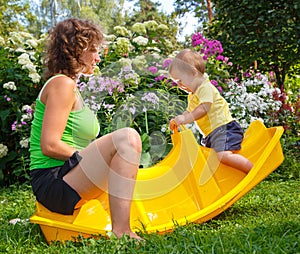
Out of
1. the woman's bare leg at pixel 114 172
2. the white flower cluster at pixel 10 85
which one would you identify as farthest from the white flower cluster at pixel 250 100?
the woman's bare leg at pixel 114 172

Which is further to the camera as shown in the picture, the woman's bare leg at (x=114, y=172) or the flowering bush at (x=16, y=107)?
the flowering bush at (x=16, y=107)

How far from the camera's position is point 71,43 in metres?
2.12

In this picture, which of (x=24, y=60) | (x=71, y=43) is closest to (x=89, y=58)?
Result: (x=71, y=43)

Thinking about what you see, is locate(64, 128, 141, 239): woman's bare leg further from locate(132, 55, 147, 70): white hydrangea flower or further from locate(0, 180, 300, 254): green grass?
locate(132, 55, 147, 70): white hydrangea flower

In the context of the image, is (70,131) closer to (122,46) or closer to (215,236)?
(215,236)

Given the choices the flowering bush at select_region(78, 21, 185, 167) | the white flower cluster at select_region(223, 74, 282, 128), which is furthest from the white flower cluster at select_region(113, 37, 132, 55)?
the white flower cluster at select_region(223, 74, 282, 128)

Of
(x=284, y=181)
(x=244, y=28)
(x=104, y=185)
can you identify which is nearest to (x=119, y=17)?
(x=244, y=28)

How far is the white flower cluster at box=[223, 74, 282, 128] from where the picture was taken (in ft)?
14.4

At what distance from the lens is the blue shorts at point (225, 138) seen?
2688 mm

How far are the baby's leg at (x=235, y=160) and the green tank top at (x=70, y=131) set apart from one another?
0.80 meters

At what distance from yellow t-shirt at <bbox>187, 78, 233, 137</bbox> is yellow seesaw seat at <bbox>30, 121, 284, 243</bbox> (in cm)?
22

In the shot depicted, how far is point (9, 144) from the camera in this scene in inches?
171

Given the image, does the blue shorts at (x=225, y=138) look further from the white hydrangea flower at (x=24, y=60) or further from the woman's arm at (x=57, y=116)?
the white hydrangea flower at (x=24, y=60)

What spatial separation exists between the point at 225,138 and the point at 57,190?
108 centimetres
